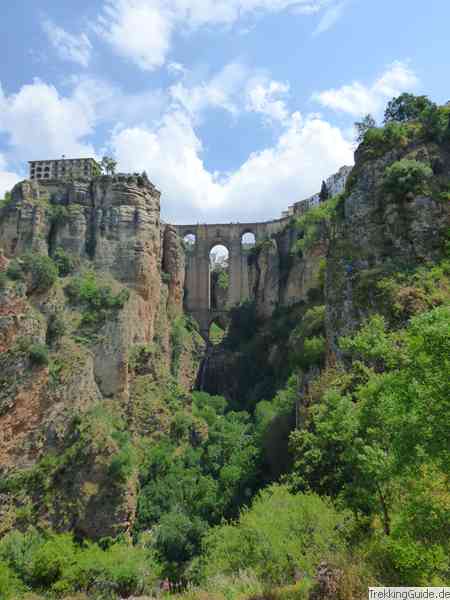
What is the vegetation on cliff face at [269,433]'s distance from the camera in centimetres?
1095

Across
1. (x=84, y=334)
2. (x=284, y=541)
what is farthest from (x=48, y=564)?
(x=284, y=541)

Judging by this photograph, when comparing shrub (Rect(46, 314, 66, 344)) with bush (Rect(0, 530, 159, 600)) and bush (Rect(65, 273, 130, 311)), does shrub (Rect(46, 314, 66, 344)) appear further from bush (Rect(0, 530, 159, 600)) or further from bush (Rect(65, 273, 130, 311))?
bush (Rect(0, 530, 159, 600))

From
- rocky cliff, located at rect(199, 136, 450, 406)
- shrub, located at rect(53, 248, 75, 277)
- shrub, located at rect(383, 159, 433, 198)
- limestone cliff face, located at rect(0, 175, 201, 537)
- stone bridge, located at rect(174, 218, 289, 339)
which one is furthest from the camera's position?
stone bridge, located at rect(174, 218, 289, 339)

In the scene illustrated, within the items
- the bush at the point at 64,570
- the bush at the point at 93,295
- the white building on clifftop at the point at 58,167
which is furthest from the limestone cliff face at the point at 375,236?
the white building on clifftop at the point at 58,167

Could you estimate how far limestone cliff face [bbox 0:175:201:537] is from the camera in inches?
1189

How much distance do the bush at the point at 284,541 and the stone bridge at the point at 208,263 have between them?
1751 inches

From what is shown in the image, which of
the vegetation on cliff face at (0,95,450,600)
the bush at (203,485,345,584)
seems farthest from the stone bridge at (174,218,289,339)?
the bush at (203,485,345,584)

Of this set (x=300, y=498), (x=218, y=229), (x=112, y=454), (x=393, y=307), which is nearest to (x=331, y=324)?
(x=393, y=307)

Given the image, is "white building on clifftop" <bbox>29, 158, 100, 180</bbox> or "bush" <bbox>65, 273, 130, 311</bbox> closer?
"bush" <bbox>65, 273, 130, 311</bbox>

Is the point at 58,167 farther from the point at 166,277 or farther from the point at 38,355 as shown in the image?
the point at 38,355

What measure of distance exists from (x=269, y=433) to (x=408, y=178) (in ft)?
56.9

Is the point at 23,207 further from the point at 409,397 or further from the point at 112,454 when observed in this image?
the point at 409,397

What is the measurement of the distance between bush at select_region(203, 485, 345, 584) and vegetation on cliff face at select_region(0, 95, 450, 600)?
0.06 metres

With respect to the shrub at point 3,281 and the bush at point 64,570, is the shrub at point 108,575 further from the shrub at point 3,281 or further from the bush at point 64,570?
the shrub at point 3,281
